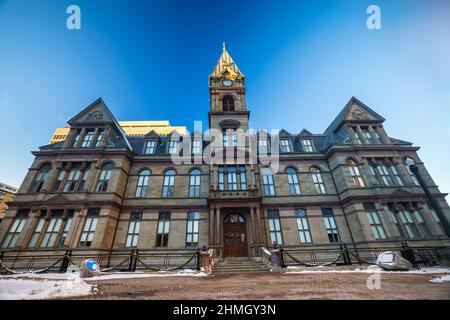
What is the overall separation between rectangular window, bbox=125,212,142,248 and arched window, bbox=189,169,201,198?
5.15 m

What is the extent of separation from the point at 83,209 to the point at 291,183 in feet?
63.4

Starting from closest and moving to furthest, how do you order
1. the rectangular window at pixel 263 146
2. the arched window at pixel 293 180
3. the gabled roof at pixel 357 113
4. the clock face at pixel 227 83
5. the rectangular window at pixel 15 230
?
the rectangular window at pixel 15 230, the arched window at pixel 293 180, the rectangular window at pixel 263 146, the gabled roof at pixel 357 113, the clock face at pixel 227 83

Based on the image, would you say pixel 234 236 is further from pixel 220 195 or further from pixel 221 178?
pixel 221 178

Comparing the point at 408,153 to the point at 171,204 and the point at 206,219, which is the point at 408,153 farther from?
the point at 171,204

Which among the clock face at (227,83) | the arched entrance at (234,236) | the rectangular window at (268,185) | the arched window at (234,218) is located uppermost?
the clock face at (227,83)

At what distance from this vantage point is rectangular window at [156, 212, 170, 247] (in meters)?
16.3

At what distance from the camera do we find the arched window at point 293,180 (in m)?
18.9

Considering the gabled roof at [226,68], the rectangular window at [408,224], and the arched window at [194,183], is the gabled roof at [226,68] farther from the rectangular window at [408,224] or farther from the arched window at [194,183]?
the rectangular window at [408,224]

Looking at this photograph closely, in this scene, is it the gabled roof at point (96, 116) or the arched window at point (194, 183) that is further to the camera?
the gabled roof at point (96, 116)

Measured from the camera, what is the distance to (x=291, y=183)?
19234 mm

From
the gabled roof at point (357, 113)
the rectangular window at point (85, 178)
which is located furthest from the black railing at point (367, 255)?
the rectangular window at point (85, 178)

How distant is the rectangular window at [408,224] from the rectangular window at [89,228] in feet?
86.2
